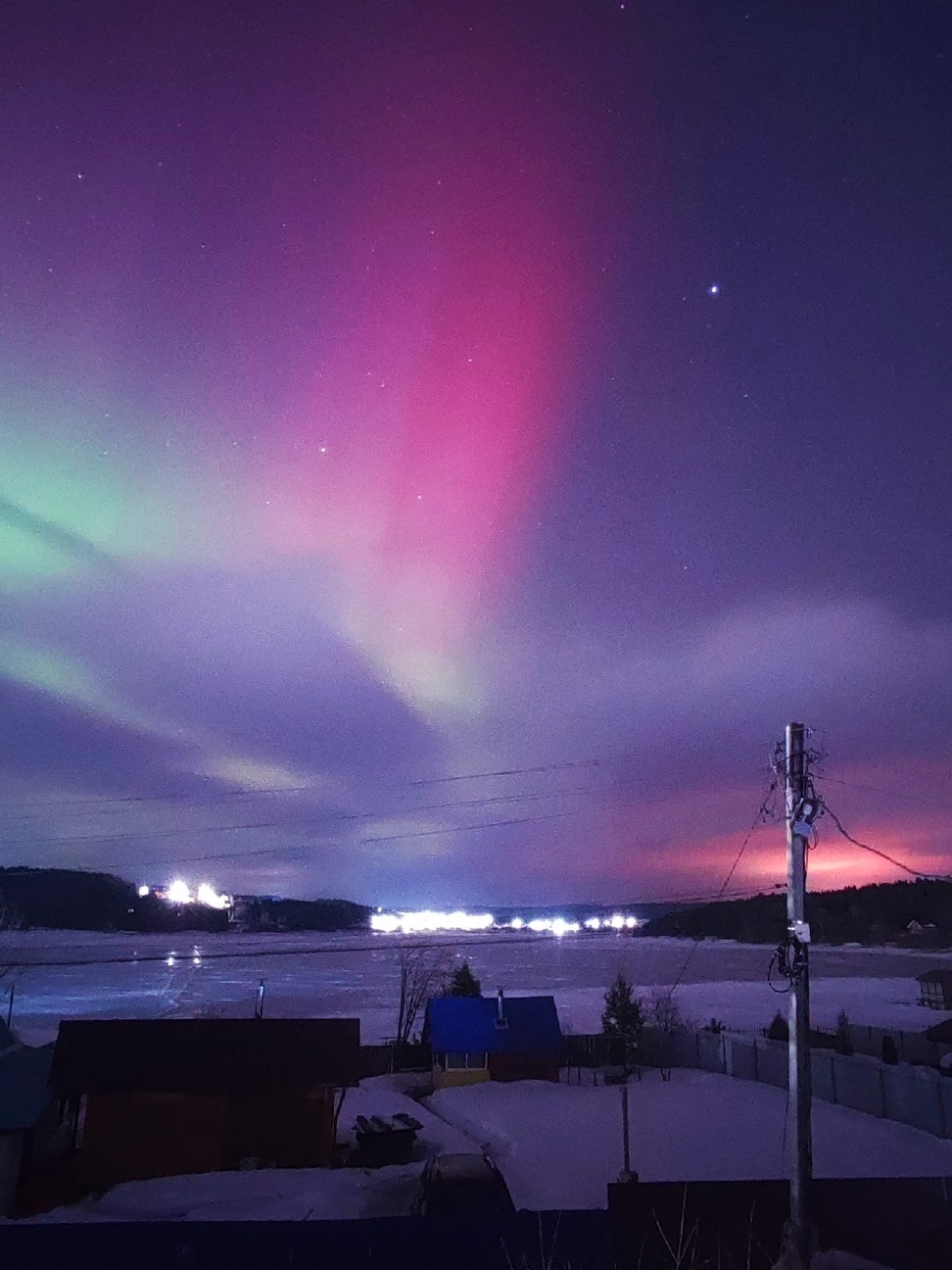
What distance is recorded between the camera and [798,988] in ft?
51.5

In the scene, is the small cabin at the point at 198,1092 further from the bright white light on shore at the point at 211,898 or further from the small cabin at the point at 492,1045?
the bright white light on shore at the point at 211,898

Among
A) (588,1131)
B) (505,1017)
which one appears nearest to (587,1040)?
(505,1017)

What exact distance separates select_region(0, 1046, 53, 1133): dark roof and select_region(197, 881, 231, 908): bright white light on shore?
3032 cm

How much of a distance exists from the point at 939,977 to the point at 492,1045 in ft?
149

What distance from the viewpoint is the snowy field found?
215 ft

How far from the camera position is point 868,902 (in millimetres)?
179375

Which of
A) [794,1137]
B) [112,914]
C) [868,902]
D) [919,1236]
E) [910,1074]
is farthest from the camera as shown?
[868,902]

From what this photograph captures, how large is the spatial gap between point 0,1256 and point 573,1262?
10137mm

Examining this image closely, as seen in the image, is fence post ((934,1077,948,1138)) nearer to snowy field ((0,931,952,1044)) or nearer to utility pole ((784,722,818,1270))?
utility pole ((784,722,818,1270))

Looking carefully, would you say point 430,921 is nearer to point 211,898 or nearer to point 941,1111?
point 211,898

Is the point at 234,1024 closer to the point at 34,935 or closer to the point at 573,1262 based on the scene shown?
the point at 573,1262

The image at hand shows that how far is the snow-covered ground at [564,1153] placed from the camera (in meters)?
24.4

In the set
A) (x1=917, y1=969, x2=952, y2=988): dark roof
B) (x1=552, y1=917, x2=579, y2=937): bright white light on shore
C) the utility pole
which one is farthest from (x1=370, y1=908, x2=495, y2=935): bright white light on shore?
the utility pole

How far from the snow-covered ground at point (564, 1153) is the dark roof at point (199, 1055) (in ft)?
9.66
